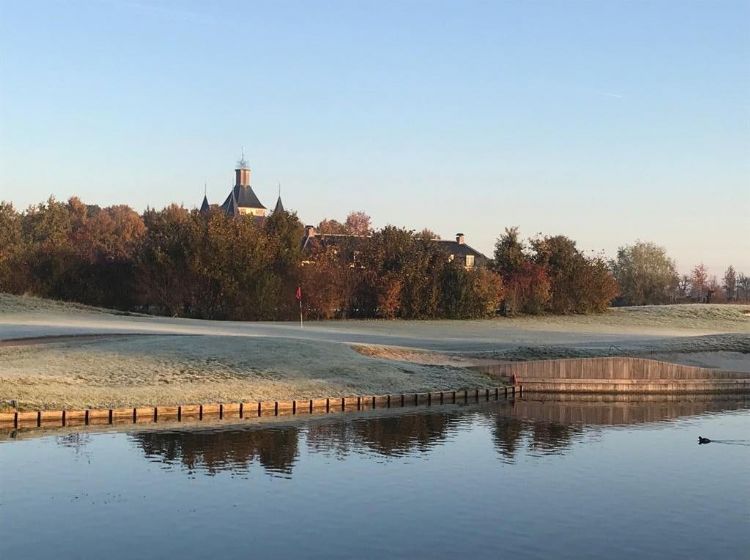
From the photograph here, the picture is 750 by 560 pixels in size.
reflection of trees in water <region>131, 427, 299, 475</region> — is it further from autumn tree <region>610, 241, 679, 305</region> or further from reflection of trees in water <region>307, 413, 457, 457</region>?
autumn tree <region>610, 241, 679, 305</region>

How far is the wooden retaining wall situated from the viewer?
4322cm

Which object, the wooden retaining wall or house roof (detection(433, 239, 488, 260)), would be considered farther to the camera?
house roof (detection(433, 239, 488, 260))

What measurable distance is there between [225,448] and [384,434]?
5948 mm

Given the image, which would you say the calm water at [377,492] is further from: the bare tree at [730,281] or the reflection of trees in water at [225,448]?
the bare tree at [730,281]

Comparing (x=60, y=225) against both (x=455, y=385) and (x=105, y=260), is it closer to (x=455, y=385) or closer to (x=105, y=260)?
(x=105, y=260)

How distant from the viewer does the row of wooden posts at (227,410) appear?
94.9 ft

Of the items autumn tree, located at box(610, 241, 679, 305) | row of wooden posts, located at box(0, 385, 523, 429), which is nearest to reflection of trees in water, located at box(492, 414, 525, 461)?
row of wooden posts, located at box(0, 385, 523, 429)

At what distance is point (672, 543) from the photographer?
1866 cm

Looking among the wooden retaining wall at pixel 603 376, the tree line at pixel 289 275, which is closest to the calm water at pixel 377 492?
the wooden retaining wall at pixel 603 376

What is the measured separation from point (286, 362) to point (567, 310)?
A: 58.1 meters

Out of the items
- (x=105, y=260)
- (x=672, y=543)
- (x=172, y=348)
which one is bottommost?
(x=672, y=543)

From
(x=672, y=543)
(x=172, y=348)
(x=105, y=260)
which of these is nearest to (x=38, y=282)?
(x=105, y=260)

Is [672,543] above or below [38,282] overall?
below

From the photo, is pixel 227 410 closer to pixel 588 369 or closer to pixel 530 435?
pixel 530 435
